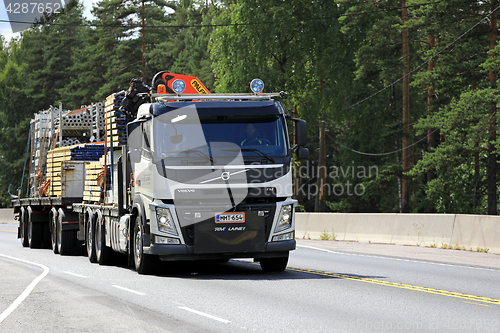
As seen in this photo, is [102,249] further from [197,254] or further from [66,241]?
[197,254]

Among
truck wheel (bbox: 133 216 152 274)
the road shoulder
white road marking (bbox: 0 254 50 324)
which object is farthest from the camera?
the road shoulder

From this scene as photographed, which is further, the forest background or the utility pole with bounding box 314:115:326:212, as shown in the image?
the utility pole with bounding box 314:115:326:212

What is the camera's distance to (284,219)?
42.1ft

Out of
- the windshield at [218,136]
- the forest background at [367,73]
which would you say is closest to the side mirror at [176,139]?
the windshield at [218,136]

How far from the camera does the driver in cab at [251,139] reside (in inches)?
500

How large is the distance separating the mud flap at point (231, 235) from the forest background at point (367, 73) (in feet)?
57.7

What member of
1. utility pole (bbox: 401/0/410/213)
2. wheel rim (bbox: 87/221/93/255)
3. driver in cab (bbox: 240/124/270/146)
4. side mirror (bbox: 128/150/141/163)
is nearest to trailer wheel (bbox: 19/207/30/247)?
wheel rim (bbox: 87/221/93/255)

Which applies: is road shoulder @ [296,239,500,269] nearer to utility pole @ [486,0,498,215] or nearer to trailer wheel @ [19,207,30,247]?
trailer wheel @ [19,207,30,247]

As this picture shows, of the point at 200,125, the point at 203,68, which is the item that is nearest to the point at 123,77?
the point at 203,68

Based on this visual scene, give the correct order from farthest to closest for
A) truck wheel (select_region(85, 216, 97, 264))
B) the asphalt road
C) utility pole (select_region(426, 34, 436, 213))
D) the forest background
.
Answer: utility pole (select_region(426, 34, 436, 213)), the forest background, truck wheel (select_region(85, 216, 97, 264)), the asphalt road

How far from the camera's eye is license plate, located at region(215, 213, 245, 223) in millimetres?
12413

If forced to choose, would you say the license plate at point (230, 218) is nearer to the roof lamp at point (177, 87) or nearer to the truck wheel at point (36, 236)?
the roof lamp at point (177, 87)

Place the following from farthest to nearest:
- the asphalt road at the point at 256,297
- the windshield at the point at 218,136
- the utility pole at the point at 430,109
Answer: the utility pole at the point at 430,109
the windshield at the point at 218,136
the asphalt road at the point at 256,297

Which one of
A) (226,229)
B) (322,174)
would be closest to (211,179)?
(226,229)
